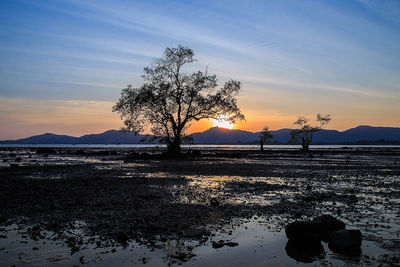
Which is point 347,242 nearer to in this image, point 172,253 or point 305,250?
point 305,250

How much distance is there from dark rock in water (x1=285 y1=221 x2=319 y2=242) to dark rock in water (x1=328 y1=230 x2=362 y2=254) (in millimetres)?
451

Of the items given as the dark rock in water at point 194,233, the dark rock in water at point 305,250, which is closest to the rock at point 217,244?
the dark rock in water at point 194,233

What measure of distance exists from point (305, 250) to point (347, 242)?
0.86m

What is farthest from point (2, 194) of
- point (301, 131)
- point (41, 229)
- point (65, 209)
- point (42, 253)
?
point (301, 131)

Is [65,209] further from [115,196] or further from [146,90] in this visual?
[146,90]

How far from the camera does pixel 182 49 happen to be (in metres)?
47.2

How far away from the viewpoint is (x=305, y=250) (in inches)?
263

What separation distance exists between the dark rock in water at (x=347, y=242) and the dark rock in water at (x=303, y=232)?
451 mm

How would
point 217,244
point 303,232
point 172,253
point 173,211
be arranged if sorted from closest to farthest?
1. point 172,253
2. point 217,244
3. point 303,232
4. point 173,211

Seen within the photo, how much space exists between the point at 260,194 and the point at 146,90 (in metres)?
36.8

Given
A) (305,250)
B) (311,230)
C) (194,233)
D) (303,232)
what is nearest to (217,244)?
(194,233)

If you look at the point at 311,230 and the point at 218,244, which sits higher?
the point at 311,230

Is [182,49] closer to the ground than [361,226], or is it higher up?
higher up

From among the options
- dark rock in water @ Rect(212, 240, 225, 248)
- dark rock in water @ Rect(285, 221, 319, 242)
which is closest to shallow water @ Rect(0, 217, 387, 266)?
dark rock in water @ Rect(212, 240, 225, 248)
